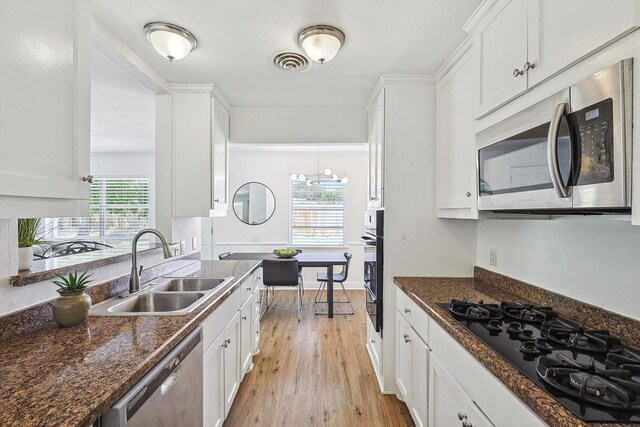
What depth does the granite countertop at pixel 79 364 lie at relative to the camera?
77cm

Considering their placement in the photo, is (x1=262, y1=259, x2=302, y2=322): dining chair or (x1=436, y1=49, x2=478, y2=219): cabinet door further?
(x1=262, y1=259, x2=302, y2=322): dining chair

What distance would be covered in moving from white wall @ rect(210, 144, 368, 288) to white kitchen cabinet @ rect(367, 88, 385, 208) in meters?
2.61

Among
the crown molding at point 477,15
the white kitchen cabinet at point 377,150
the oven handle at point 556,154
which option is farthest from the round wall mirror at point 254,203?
the oven handle at point 556,154

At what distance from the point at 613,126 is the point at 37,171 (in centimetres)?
159

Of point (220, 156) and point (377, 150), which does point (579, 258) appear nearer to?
point (377, 150)

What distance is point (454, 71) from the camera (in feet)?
6.80

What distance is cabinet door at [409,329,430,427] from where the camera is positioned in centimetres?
168

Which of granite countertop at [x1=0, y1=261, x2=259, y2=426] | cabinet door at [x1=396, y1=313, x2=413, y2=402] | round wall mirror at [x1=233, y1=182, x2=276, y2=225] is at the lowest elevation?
cabinet door at [x1=396, y1=313, x2=413, y2=402]

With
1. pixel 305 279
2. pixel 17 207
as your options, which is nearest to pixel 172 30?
pixel 17 207

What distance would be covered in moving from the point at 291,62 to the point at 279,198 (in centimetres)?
371

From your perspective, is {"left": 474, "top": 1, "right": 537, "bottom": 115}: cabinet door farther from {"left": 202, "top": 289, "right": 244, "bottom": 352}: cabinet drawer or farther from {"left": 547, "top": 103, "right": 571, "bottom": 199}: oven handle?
{"left": 202, "top": 289, "right": 244, "bottom": 352}: cabinet drawer

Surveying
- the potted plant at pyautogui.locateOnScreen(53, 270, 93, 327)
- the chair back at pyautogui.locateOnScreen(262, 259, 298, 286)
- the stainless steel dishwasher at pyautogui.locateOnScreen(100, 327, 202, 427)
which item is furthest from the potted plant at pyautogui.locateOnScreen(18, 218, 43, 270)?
the chair back at pyautogui.locateOnScreen(262, 259, 298, 286)

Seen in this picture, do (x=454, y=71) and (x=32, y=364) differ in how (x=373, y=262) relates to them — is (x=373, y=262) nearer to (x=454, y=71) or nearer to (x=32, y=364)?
(x=454, y=71)

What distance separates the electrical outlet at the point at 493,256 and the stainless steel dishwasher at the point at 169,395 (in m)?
1.86
